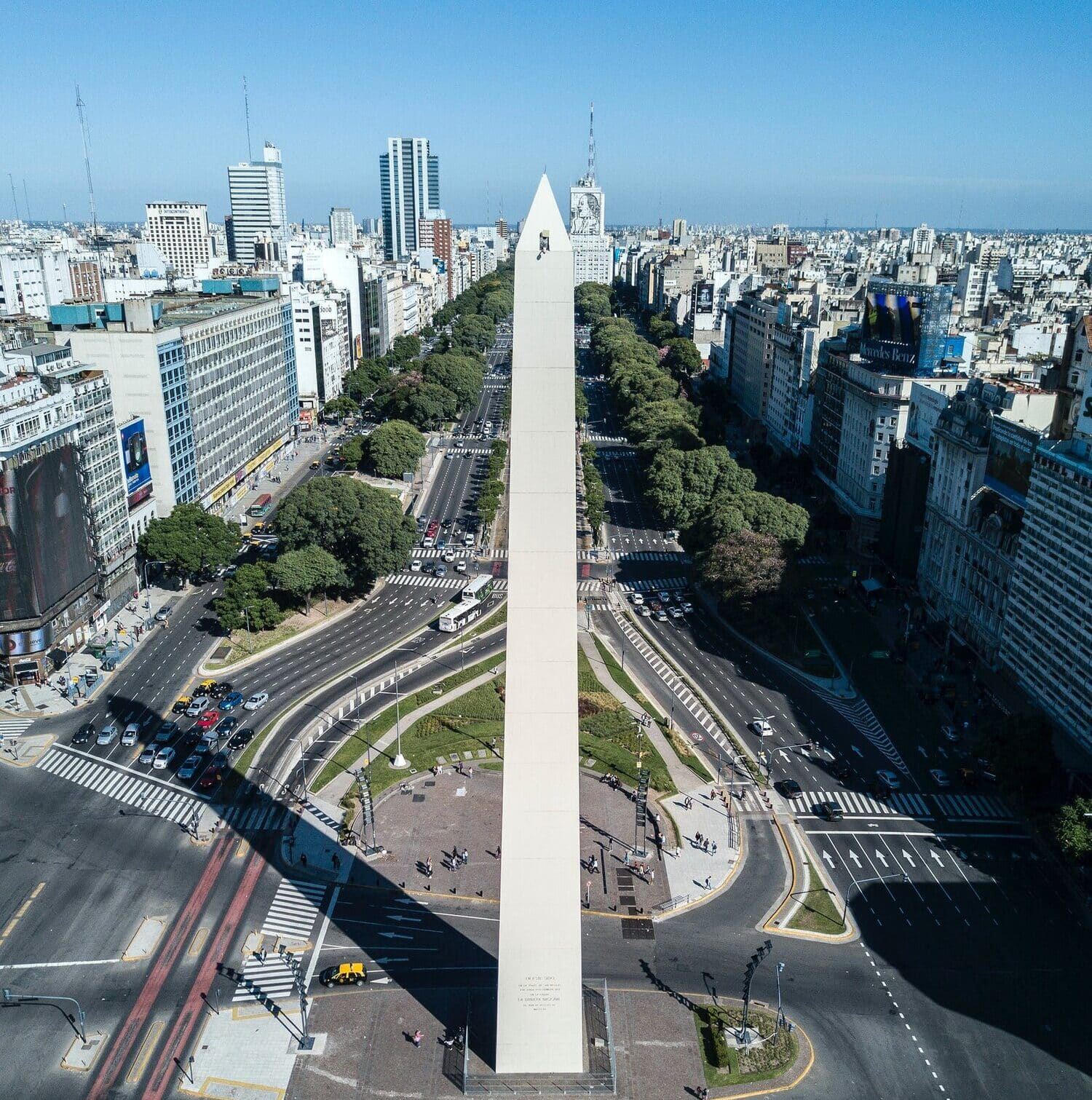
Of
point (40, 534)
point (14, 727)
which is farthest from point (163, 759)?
point (40, 534)

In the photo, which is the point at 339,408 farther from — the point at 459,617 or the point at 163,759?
the point at 163,759

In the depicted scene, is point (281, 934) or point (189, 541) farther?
point (189, 541)

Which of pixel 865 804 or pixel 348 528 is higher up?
pixel 348 528

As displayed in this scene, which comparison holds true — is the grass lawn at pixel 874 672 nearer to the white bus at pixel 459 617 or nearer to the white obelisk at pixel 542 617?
the white bus at pixel 459 617

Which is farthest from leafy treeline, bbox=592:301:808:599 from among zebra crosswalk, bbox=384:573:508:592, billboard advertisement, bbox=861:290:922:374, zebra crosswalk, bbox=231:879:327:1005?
zebra crosswalk, bbox=231:879:327:1005

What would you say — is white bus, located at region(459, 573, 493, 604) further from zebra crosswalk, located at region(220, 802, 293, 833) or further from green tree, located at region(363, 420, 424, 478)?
green tree, located at region(363, 420, 424, 478)

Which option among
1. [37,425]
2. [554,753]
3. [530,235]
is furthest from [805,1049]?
[37,425]
